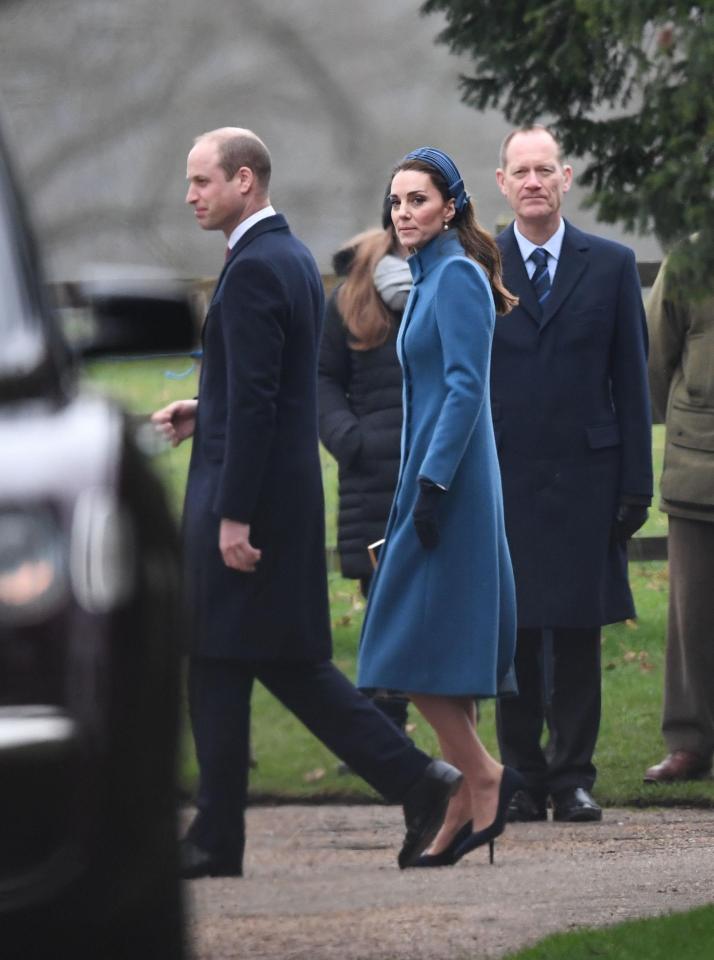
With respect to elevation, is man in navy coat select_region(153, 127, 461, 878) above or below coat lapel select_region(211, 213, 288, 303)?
below

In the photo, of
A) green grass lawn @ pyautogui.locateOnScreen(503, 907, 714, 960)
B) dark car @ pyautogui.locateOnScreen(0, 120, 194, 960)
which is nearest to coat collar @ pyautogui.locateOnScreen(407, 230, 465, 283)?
green grass lawn @ pyautogui.locateOnScreen(503, 907, 714, 960)

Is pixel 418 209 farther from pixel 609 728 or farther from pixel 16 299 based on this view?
pixel 609 728

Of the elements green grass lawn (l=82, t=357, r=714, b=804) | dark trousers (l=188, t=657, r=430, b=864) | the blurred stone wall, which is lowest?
green grass lawn (l=82, t=357, r=714, b=804)

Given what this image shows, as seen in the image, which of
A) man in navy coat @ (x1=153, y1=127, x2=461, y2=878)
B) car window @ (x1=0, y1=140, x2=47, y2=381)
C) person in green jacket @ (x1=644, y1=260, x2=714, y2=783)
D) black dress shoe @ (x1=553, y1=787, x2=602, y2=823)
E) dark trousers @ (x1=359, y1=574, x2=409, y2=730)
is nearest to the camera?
car window @ (x1=0, y1=140, x2=47, y2=381)

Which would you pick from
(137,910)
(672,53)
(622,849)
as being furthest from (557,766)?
(137,910)

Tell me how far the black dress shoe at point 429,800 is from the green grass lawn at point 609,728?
560 mm

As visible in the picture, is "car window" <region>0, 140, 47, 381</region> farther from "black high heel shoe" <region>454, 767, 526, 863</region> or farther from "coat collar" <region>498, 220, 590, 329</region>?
"coat collar" <region>498, 220, 590, 329</region>

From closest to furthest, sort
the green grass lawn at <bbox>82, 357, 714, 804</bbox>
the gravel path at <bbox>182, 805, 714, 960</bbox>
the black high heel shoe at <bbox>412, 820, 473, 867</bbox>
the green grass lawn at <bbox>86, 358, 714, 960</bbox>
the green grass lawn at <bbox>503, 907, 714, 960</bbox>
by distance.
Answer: the green grass lawn at <bbox>503, 907, 714, 960</bbox>, the green grass lawn at <bbox>86, 358, 714, 960</bbox>, the gravel path at <bbox>182, 805, 714, 960</bbox>, the black high heel shoe at <bbox>412, 820, 473, 867</bbox>, the green grass lawn at <bbox>82, 357, 714, 804</bbox>

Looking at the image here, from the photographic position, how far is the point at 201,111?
815 inches

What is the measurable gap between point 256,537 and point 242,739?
500 mm

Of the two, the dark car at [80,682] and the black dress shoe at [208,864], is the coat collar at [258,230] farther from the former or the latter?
the dark car at [80,682]

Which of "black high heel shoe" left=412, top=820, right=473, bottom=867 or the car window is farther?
"black high heel shoe" left=412, top=820, right=473, bottom=867

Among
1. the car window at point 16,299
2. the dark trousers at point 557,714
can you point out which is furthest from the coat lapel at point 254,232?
the car window at point 16,299

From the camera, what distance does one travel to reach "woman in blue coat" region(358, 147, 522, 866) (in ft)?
20.0
